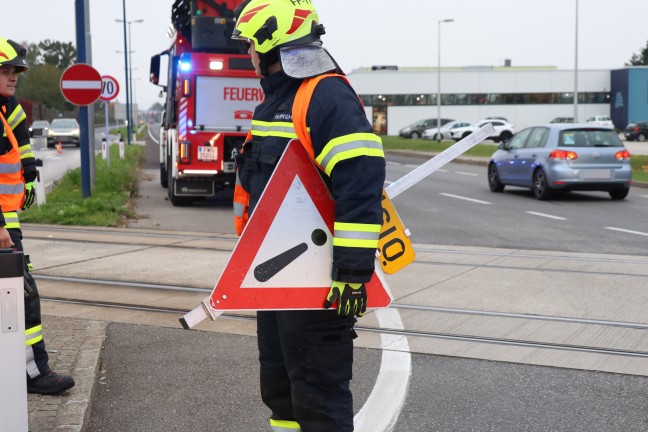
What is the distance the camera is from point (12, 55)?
4.38 m

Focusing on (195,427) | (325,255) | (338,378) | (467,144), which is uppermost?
(467,144)

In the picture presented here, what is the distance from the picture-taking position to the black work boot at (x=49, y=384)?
4324 mm

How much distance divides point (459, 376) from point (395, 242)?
1873 mm

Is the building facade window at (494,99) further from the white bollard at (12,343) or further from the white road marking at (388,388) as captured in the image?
the white bollard at (12,343)

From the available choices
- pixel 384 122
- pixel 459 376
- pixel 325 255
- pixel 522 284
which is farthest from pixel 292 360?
pixel 384 122

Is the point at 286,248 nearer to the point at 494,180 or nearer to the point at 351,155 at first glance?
the point at 351,155

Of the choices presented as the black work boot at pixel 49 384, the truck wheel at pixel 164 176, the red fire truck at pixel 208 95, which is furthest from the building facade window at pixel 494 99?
the black work boot at pixel 49 384

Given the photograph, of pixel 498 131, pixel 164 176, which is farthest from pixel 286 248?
pixel 498 131

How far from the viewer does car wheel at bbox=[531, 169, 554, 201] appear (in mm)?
16156

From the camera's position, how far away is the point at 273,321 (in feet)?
11.1

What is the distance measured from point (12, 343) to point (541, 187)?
46.4 ft

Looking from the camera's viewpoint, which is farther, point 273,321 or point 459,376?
point 459,376

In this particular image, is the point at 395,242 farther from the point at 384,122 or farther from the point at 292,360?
the point at 384,122

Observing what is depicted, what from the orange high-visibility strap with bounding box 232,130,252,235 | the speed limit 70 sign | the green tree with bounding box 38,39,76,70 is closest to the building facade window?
the speed limit 70 sign
